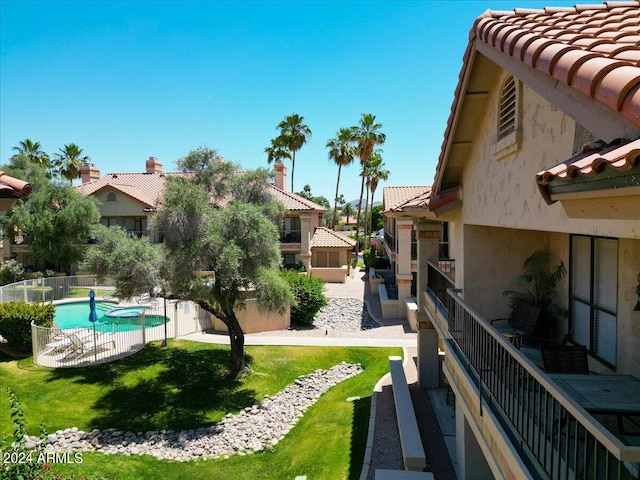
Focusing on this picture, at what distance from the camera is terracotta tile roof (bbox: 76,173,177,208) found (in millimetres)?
38094

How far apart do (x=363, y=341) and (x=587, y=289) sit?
14313 millimetres

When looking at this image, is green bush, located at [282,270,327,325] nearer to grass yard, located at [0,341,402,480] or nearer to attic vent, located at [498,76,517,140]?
grass yard, located at [0,341,402,480]

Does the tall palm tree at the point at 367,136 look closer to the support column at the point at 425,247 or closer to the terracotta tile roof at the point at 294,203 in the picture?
the terracotta tile roof at the point at 294,203

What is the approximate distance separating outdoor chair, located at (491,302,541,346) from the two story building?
0.32 meters

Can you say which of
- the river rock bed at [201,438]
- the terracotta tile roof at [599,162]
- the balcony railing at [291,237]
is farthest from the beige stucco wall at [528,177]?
the balcony railing at [291,237]

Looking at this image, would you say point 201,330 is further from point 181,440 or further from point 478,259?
point 478,259

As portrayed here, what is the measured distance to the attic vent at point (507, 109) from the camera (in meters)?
Result: 5.81

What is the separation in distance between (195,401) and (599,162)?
16047 mm

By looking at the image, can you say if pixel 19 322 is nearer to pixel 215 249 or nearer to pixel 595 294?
pixel 215 249

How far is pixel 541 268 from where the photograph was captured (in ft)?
26.3

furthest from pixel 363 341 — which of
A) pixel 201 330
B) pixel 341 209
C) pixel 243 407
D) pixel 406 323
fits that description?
pixel 341 209

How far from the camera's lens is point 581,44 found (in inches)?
137

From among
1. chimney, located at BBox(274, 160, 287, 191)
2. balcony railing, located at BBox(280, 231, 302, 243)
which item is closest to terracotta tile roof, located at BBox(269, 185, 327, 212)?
chimney, located at BBox(274, 160, 287, 191)

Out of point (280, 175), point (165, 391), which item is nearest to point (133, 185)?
point (280, 175)
